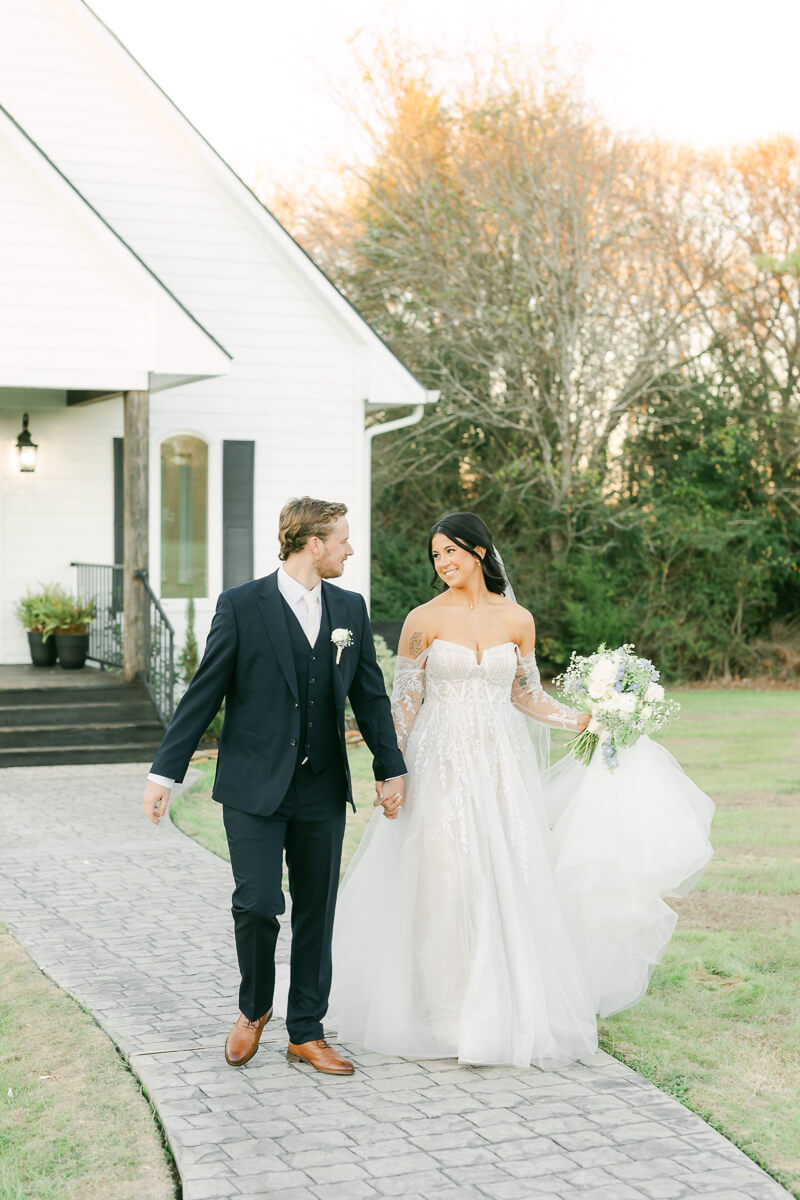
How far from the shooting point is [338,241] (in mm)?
22328

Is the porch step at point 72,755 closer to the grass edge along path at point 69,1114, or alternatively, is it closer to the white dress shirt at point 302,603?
the grass edge along path at point 69,1114

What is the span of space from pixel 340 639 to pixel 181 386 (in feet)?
36.1

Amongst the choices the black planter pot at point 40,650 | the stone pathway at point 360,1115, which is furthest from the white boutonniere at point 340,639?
the black planter pot at point 40,650

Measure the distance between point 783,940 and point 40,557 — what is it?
10.4 m

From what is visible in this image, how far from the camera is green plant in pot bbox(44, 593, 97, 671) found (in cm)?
1454

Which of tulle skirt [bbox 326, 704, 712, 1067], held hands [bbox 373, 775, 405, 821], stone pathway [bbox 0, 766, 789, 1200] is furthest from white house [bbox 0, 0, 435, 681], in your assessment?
held hands [bbox 373, 775, 405, 821]

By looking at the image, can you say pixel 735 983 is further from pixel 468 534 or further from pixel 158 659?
pixel 158 659

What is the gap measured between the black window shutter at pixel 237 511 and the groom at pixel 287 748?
1085 cm

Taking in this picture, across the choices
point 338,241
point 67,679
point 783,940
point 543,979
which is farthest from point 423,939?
point 338,241

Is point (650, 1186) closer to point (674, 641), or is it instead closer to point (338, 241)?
point (674, 641)

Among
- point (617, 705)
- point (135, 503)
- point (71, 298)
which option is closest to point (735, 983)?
point (617, 705)

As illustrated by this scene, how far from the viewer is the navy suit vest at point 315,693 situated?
4.84 metres

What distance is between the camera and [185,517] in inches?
618

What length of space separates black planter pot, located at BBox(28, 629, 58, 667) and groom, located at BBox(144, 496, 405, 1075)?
10.4 metres
